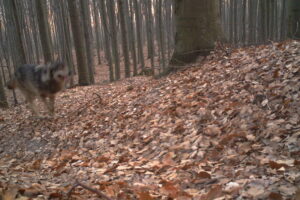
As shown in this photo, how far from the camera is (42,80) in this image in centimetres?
655

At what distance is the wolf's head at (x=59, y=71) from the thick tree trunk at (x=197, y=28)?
310cm

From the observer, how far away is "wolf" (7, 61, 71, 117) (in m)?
6.30

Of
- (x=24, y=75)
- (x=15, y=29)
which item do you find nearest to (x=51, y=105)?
(x=24, y=75)

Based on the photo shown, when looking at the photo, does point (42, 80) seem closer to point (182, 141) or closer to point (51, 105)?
point (51, 105)

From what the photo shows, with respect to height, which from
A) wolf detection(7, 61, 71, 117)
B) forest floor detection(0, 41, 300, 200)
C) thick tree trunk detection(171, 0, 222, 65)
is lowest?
forest floor detection(0, 41, 300, 200)

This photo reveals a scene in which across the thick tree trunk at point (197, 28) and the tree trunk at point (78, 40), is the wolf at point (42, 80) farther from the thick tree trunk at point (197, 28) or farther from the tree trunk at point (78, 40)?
the tree trunk at point (78, 40)

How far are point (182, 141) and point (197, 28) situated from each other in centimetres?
394

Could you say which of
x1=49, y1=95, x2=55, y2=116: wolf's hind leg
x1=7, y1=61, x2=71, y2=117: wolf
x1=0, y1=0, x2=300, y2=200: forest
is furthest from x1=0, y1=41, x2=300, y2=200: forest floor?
x1=7, y1=61, x2=71, y2=117: wolf

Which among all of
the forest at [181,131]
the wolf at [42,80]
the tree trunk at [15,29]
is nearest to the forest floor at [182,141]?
→ the forest at [181,131]

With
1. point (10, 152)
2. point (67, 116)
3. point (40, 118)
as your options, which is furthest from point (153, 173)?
point (40, 118)

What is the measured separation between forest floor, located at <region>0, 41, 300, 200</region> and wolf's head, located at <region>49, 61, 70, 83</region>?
1.11 metres

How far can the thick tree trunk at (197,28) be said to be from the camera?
6.73 metres

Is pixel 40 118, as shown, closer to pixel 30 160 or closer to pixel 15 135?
pixel 15 135

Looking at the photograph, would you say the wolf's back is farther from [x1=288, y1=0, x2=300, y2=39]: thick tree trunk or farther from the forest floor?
[x1=288, y1=0, x2=300, y2=39]: thick tree trunk
